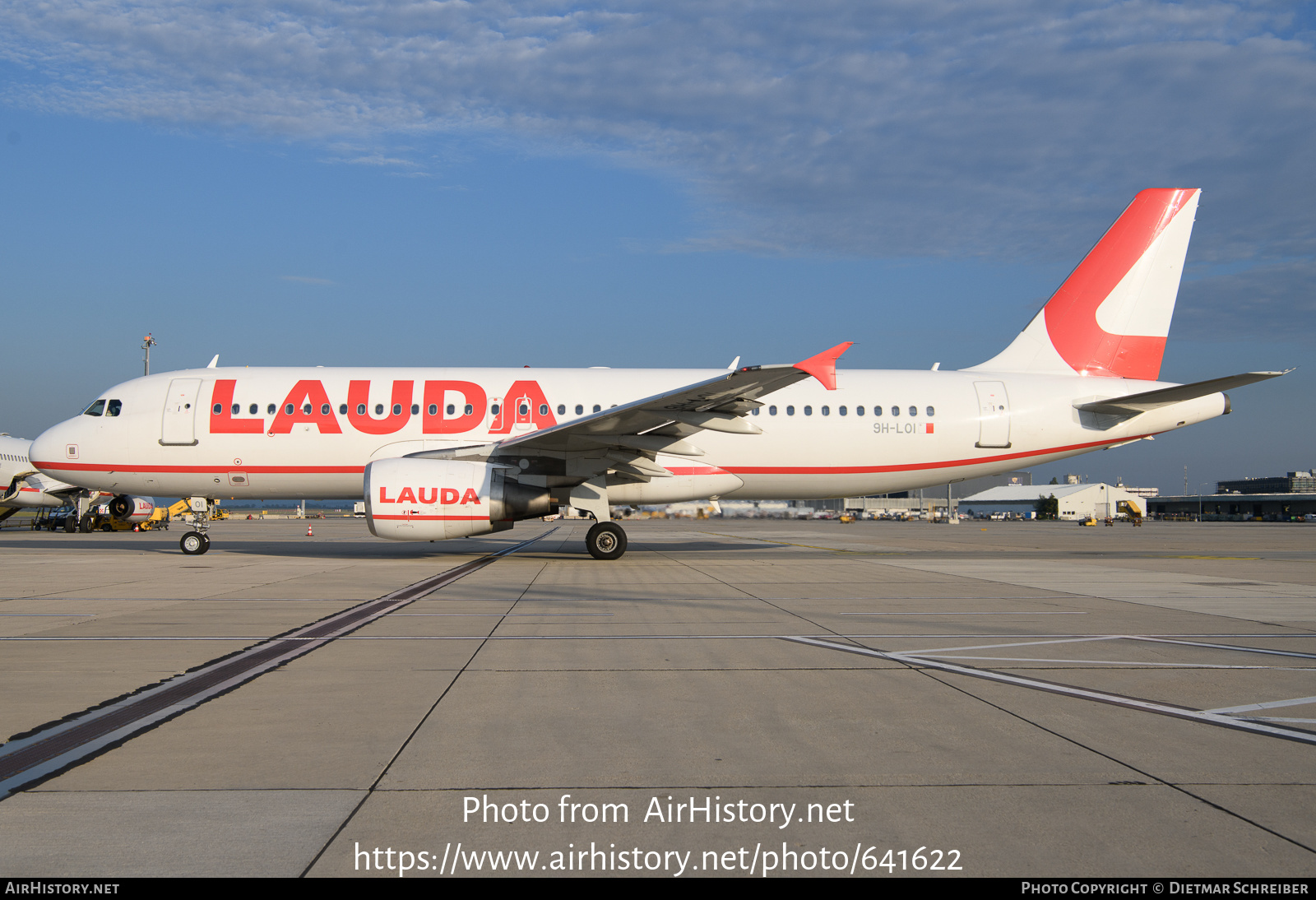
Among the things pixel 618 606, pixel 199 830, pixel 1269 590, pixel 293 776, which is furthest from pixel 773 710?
pixel 1269 590

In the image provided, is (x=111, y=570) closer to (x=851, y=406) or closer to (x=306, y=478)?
(x=306, y=478)

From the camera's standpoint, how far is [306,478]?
17.7 meters

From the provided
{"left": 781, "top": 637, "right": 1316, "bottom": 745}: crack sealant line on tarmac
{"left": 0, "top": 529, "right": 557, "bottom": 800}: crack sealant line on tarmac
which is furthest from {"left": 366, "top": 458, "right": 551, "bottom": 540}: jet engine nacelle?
{"left": 781, "top": 637, "right": 1316, "bottom": 745}: crack sealant line on tarmac

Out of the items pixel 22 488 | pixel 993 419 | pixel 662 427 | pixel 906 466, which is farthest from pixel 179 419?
pixel 22 488

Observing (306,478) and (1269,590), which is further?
(306,478)

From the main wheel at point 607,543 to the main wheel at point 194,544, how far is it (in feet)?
26.9

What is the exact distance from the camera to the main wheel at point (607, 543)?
16891mm

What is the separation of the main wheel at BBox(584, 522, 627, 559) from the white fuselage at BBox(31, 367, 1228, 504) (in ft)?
2.44

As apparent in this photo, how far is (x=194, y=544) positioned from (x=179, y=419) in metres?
2.64

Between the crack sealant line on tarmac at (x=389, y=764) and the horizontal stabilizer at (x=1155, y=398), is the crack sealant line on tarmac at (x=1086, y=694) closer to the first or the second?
the crack sealant line on tarmac at (x=389, y=764)

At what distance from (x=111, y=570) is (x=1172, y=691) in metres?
15.2

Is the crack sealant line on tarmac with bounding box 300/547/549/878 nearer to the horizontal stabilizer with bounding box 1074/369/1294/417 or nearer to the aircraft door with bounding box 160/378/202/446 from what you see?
the aircraft door with bounding box 160/378/202/446

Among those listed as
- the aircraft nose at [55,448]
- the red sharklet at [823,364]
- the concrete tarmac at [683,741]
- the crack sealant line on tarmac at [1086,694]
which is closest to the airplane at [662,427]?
the aircraft nose at [55,448]

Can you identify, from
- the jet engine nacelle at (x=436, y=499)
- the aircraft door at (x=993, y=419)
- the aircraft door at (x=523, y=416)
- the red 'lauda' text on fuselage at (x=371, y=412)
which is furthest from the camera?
the aircraft door at (x=993, y=419)
